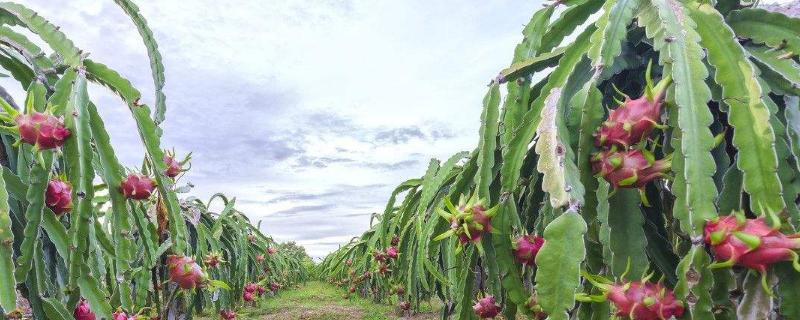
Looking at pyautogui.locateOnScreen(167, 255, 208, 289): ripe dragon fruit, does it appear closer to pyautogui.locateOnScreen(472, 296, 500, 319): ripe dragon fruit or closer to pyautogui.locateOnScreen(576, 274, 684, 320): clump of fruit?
pyautogui.locateOnScreen(472, 296, 500, 319): ripe dragon fruit

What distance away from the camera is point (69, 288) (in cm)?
180

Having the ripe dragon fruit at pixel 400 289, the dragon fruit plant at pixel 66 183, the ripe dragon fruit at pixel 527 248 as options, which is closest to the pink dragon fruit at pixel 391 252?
the ripe dragon fruit at pixel 400 289

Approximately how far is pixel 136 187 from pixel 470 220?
Answer: 49.7 inches

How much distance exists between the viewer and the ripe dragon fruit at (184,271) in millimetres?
2430

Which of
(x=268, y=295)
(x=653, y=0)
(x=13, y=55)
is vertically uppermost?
(x=13, y=55)

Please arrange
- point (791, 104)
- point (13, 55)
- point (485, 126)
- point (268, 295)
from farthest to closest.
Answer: point (268, 295), point (13, 55), point (485, 126), point (791, 104)

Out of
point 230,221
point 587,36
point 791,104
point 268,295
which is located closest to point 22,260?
point 587,36

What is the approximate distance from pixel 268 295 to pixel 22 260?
40.1 feet

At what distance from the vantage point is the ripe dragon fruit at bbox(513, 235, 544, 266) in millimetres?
1521

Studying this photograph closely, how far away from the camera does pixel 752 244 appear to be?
92cm

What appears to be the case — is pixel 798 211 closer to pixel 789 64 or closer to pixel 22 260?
pixel 789 64

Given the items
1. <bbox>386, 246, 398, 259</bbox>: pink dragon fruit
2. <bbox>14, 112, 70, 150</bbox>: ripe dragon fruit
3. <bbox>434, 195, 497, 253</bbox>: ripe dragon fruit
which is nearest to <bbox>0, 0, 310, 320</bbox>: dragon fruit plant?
<bbox>14, 112, 70, 150</bbox>: ripe dragon fruit

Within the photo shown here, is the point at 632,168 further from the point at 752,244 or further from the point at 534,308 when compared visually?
the point at 534,308

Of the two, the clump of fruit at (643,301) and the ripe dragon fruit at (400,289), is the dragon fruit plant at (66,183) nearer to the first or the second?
the clump of fruit at (643,301)
